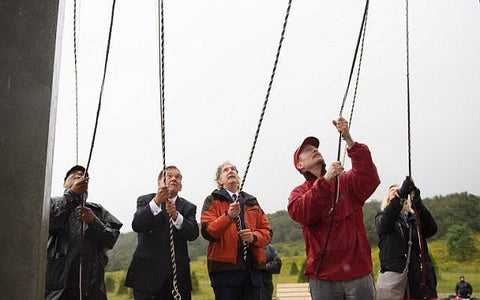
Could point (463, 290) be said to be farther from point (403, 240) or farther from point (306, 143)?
point (306, 143)

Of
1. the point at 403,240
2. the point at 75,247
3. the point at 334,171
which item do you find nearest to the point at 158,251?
the point at 75,247

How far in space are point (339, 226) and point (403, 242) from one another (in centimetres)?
135

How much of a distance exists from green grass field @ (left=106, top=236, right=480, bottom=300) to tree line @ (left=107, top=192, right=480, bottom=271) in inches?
13.9

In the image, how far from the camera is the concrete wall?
1.23m

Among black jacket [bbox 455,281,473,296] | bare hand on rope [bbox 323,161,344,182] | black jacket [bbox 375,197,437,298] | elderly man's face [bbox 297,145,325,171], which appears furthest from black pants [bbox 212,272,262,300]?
black jacket [bbox 455,281,473,296]

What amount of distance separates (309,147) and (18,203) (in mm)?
2459

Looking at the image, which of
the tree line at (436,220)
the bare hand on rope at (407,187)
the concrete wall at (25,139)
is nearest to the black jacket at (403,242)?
the bare hand on rope at (407,187)

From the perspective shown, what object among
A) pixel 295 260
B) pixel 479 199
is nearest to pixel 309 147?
pixel 295 260

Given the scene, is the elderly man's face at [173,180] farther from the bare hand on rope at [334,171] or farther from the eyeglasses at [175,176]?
the bare hand on rope at [334,171]

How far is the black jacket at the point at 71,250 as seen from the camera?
3.21 meters

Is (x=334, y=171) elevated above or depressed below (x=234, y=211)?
above

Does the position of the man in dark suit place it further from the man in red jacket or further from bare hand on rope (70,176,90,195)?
the man in red jacket

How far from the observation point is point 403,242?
4082mm

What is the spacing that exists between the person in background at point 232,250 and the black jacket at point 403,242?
1056mm
